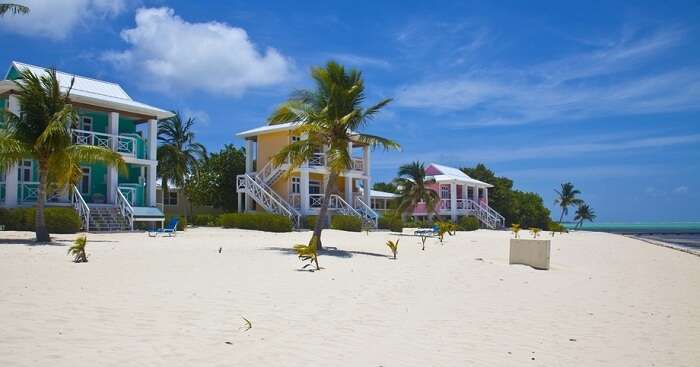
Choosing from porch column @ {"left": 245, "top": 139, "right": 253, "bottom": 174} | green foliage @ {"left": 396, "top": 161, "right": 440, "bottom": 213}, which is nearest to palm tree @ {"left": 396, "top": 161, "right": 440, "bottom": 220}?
green foliage @ {"left": 396, "top": 161, "right": 440, "bottom": 213}

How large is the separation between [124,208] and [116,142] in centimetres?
339

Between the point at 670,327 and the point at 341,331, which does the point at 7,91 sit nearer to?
the point at 341,331

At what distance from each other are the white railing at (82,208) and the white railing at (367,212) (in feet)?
50.4

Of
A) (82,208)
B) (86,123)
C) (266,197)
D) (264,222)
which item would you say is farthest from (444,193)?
(82,208)

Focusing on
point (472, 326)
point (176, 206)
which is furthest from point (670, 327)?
point (176, 206)

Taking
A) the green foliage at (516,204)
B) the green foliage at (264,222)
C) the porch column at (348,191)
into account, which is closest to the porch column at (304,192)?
the porch column at (348,191)

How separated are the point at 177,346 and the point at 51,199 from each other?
2104 cm

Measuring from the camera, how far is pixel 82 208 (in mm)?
22719

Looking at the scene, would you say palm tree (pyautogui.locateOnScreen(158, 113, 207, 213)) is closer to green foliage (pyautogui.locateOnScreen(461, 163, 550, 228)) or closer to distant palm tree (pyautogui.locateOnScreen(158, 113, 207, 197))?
distant palm tree (pyautogui.locateOnScreen(158, 113, 207, 197))

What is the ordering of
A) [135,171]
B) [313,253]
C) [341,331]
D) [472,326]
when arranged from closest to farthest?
1. [341,331]
2. [472,326]
3. [313,253]
4. [135,171]

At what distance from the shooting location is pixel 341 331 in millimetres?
6582

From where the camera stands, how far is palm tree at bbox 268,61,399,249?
16375 mm

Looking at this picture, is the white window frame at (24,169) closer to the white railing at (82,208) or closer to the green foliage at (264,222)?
the white railing at (82,208)

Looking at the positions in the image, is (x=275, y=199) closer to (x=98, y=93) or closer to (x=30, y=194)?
(x=98, y=93)
